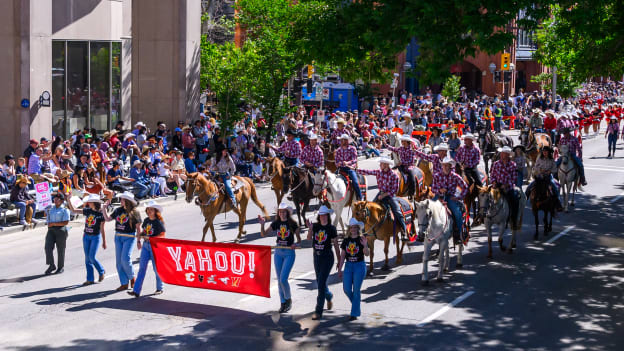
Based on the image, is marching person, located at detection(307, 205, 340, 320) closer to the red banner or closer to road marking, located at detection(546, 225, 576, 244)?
the red banner

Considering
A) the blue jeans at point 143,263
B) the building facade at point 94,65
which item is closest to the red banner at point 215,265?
the blue jeans at point 143,263

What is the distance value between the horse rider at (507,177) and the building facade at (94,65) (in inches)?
652

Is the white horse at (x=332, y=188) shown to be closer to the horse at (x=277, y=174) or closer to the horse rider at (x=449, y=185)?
the horse at (x=277, y=174)

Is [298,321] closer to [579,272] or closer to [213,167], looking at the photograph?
[579,272]

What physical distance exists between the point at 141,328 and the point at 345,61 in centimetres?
756

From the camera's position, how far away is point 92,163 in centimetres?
2652

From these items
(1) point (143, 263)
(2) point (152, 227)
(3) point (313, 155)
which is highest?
(3) point (313, 155)

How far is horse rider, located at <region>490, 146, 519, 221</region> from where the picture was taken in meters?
20.2

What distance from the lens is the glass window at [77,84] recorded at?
33.5 metres

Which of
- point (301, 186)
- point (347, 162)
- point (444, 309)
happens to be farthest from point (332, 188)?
point (444, 309)

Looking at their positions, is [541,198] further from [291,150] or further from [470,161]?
[291,150]

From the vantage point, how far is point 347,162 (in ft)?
73.6

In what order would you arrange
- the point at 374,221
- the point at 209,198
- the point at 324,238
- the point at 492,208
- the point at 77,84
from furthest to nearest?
the point at 77,84 < the point at 209,198 < the point at 492,208 < the point at 374,221 < the point at 324,238

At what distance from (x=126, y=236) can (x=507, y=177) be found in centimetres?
921
